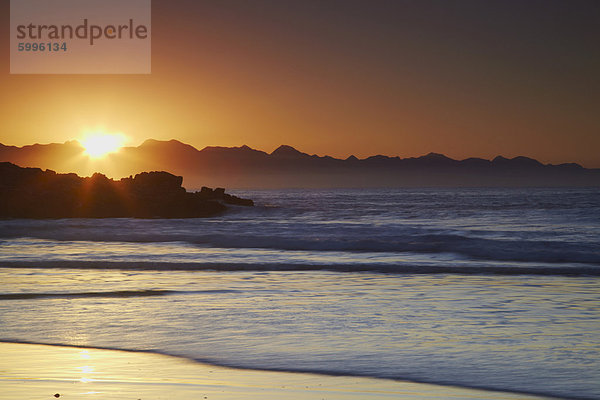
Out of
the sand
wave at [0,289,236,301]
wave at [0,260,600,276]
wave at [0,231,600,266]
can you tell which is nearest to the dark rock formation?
wave at [0,231,600,266]

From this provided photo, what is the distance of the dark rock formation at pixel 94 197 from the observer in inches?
1921

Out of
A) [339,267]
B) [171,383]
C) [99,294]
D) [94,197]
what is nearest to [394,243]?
[339,267]

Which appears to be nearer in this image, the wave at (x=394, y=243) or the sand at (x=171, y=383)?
the sand at (x=171, y=383)

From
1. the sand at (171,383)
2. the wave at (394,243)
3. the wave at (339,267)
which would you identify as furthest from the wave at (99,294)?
the wave at (394,243)

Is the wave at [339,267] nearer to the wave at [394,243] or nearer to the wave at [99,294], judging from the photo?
the wave at [394,243]

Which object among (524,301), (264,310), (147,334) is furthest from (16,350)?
(524,301)

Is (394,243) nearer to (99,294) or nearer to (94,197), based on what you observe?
(99,294)

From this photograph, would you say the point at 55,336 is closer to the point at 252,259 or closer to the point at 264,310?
the point at 264,310

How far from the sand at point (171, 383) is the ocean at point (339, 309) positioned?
0.31m

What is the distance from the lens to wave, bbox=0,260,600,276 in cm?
1598

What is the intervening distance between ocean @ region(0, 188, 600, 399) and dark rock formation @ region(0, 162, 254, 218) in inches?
1083

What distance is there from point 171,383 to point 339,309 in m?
4.40

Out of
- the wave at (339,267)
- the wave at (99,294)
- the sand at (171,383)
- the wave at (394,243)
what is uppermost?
the sand at (171,383)

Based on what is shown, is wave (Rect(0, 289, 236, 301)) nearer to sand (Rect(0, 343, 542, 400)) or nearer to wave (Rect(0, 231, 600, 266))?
sand (Rect(0, 343, 542, 400))
